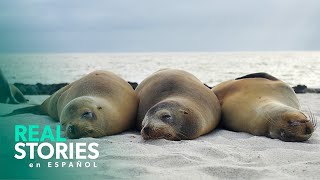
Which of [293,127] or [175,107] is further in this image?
[175,107]

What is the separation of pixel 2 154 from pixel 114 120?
5.24ft

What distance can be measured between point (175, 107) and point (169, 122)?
0.69 ft

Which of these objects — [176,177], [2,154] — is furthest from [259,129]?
[2,154]

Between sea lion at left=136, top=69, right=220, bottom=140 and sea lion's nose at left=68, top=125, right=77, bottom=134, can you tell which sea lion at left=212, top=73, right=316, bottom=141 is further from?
sea lion's nose at left=68, top=125, right=77, bottom=134

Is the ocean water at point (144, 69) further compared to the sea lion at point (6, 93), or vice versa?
the ocean water at point (144, 69)

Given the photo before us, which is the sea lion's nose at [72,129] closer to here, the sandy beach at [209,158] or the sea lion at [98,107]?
the sea lion at [98,107]

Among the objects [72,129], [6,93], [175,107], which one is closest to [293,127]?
[175,107]

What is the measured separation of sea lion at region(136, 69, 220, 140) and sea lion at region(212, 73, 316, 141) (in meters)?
0.22

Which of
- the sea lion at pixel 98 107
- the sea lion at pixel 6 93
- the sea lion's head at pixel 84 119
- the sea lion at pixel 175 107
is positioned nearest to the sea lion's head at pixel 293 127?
the sea lion at pixel 175 107

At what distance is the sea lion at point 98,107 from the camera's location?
5.18 meters

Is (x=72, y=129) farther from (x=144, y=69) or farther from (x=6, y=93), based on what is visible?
(x=144, y=69)

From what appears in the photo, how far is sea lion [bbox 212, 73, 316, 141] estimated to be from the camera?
504 cm

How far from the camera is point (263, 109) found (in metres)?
5.48

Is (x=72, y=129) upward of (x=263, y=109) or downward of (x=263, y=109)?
downward
